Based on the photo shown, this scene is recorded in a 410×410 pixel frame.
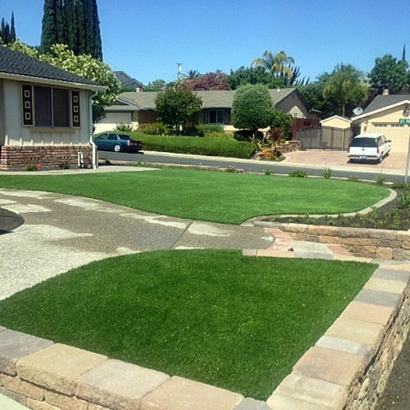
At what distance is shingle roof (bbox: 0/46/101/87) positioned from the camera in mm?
17312

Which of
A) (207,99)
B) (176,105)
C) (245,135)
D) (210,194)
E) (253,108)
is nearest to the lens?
(210,194)

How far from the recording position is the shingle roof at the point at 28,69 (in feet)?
56.8

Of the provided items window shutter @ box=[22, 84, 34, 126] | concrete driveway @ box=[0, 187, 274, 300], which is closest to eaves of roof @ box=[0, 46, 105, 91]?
window shutter @ box=[22, 84, 34, 126]

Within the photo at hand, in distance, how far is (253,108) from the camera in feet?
126

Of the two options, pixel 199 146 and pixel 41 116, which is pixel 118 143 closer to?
pixel 199 146

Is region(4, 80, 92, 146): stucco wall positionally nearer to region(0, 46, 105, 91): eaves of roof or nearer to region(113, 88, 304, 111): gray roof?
region(0, 46, 105, 91): eaves of roof

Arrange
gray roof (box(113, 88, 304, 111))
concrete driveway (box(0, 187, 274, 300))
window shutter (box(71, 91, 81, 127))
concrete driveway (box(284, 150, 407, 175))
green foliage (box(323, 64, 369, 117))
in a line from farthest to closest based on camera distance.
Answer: green foliage (box(323, 64, 369, 117)), gray roof (box(113, 88, 304, 111)), concrete driveway (box(284, 150, 407, 175)), window shutter (box(71, 91, 81, 127)), concrete driveway (box(0, 187, 274, 300))

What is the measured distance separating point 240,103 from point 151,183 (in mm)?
25441

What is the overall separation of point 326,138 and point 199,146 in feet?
42.5

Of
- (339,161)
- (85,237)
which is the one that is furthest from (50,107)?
(339,161)

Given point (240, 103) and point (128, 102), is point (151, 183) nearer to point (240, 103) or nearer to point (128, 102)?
point (240, 103)

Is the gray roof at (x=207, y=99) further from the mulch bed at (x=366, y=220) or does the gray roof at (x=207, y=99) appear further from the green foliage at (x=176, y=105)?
the mulch bed at (x=366, y=220)

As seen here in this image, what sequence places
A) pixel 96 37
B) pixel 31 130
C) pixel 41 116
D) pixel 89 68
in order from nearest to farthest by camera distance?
pixel 31 130 < pixel 41 116 < pixel 89 68 < pixel 96 37

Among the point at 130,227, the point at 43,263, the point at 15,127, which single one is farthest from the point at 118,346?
the point at 15,127
